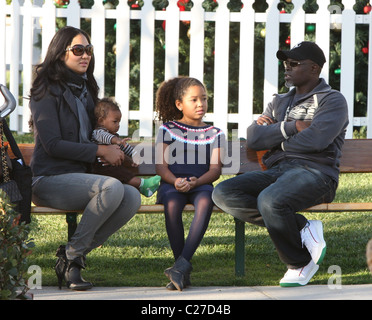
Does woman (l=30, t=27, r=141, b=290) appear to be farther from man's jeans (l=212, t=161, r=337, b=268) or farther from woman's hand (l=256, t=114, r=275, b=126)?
woman's hand (l=256, t=114, r=275, b=126)

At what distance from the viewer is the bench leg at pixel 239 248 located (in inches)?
199

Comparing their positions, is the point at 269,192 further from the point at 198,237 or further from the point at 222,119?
the point at 222,119

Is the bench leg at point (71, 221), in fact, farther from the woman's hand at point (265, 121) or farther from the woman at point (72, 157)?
the woman's hand at point (265, 121)

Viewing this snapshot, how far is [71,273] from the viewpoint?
468 cm

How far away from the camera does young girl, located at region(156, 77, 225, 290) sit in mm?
4883

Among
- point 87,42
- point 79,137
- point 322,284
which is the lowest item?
point 322,284

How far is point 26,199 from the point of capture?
455 centimetres

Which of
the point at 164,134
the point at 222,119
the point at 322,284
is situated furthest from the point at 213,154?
the point at 222,119

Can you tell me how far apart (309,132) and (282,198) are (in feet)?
1.53

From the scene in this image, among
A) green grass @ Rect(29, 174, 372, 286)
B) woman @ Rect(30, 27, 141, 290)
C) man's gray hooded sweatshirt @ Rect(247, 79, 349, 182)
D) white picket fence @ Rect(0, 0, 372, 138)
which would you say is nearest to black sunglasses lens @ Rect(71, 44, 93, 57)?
woman @ Rect(30, 27, 141, 290)

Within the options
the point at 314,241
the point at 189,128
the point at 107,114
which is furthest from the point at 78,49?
the point at 314,241

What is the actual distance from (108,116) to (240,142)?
103 centimetres

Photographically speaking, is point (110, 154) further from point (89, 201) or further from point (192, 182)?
point (192, 182)

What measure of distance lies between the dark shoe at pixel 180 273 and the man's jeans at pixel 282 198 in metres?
0.45
